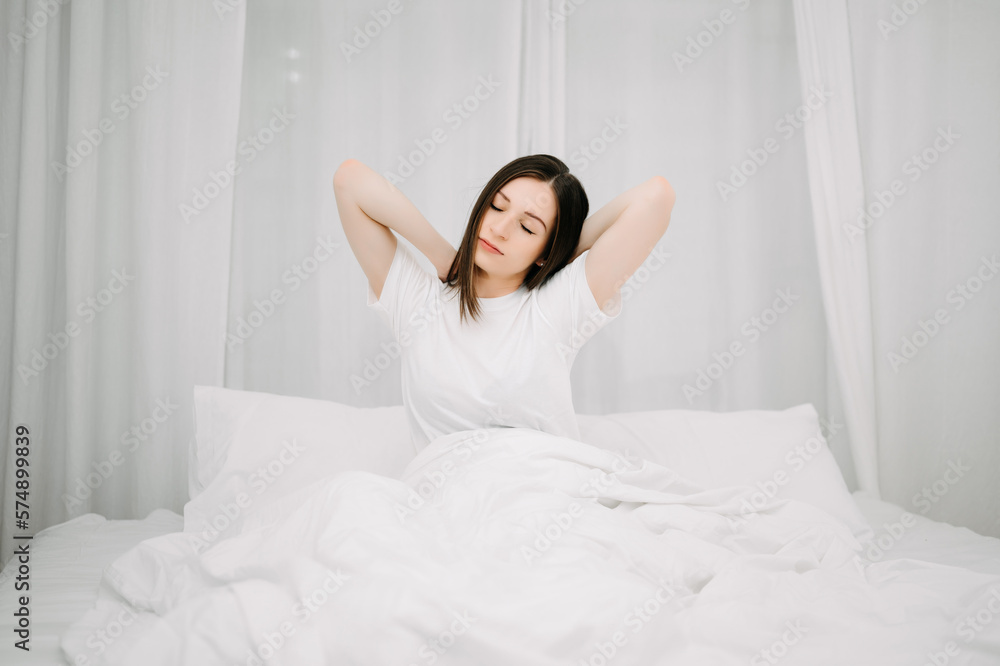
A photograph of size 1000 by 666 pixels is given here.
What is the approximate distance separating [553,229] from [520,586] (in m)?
0.85

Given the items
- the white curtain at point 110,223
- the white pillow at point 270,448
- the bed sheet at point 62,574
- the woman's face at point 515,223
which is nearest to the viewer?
the bed sheet at point 62,574

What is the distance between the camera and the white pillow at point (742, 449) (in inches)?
68.2

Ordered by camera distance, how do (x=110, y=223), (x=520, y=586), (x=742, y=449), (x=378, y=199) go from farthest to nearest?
1. (x=110, y=223)
2. (x=742, y=449)
3. (x=378, y=199)
4. (x=520, y=586)

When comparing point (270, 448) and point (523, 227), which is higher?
point (523, 227)

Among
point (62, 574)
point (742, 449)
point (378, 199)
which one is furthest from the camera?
point (742, 449)

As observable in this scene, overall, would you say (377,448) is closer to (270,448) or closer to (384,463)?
(384,463)

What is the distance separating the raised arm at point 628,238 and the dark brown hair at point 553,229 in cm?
8

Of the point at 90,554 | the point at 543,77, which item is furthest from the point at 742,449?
the point at 90,554

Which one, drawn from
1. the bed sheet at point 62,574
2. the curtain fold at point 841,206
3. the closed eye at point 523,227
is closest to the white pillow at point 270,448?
the bed sheet at point 62,574

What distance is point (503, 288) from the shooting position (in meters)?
1.61

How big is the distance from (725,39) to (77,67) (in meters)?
2.07

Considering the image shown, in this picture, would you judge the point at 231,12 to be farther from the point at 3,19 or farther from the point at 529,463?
the point at 529,463

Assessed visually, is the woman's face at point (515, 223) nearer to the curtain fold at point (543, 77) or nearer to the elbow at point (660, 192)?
the elbow at point (660, 192)

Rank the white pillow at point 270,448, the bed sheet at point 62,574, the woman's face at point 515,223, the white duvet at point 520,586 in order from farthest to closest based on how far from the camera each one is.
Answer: the white pillow at point 270,448 < the woman's face at point 515,223 < the bed sheet at point 62,574 < the white duvet at point 520,586
